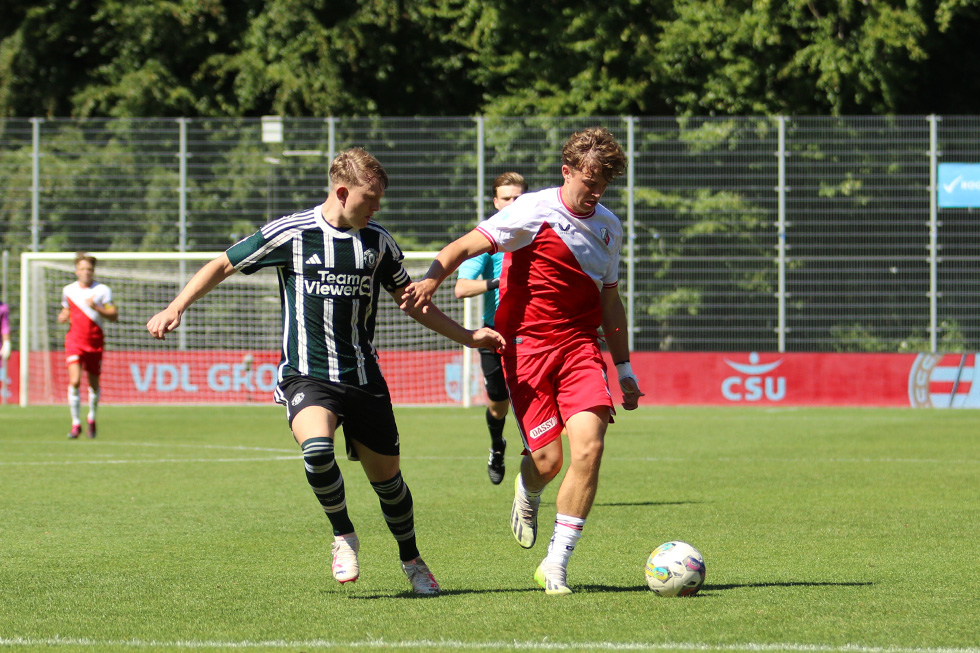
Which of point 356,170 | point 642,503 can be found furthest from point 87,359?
point 356,170

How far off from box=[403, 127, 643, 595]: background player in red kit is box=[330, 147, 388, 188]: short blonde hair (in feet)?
1.62

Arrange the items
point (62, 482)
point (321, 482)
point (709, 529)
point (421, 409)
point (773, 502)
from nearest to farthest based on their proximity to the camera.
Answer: point (321, 482) < point (709, 529) < point (773, 502) < point (62, 482) < point (421, 409)

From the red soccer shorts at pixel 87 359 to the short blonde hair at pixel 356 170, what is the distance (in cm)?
1118

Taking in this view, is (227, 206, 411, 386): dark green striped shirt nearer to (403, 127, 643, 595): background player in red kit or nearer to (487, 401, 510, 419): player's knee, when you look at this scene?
(403, 127, 643, 595): background player in red kit

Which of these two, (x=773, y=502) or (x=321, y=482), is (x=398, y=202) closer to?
(x=773, y=502)

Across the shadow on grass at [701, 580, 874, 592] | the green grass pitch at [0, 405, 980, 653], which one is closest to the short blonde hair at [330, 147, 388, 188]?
the green grass pitch at [0, 405, 980, 653]

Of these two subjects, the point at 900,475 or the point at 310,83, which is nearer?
the point at 900,475

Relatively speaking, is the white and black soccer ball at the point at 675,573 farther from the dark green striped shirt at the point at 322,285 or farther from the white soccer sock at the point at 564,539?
the dark green striped shirt at the point at 322,285

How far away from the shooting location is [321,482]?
19.3 feet

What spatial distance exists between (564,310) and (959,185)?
17.8 m

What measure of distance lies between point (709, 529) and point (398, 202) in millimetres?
16076

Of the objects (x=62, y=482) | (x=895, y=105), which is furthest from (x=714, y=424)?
(x=895, y=105)

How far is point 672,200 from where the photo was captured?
75.4ft

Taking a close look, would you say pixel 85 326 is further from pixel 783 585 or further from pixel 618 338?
pixel 783 585
